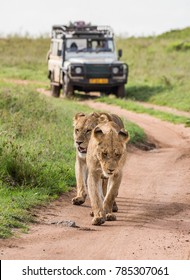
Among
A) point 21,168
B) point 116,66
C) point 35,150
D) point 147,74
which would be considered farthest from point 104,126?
point 147,74

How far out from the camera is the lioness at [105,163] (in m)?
8.76

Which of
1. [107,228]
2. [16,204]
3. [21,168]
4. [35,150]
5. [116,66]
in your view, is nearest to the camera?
[107,228]

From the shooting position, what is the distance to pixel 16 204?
31.2 ft

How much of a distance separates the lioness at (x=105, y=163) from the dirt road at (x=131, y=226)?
0.61 ft

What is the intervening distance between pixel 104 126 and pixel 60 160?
12.0 feet

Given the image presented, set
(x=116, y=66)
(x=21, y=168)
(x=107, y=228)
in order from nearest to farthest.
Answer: (x=107, y=228) < (x=21, y=168) < (x=116, y=66)

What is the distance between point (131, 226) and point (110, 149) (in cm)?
81

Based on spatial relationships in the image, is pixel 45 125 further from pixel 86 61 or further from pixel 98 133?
pixel 86 61

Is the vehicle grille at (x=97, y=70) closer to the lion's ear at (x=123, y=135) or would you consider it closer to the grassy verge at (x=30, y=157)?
the grassy verge at (x=30, y=157)

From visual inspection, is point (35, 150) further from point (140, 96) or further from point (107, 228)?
point (140, 96)

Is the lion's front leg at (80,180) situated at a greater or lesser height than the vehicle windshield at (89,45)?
greater

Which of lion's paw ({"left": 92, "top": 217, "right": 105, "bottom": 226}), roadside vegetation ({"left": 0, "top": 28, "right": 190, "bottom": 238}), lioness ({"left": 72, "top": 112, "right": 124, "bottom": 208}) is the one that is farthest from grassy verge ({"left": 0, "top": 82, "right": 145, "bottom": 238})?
lion's paw ({"left": 92, "top": 217, "right": 105, "bottom": 226})

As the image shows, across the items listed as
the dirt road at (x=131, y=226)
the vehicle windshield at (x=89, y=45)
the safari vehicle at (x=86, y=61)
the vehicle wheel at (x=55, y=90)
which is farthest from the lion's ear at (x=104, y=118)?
the vehicle wheel at (x=55, y=90)

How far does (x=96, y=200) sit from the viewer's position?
901cm
